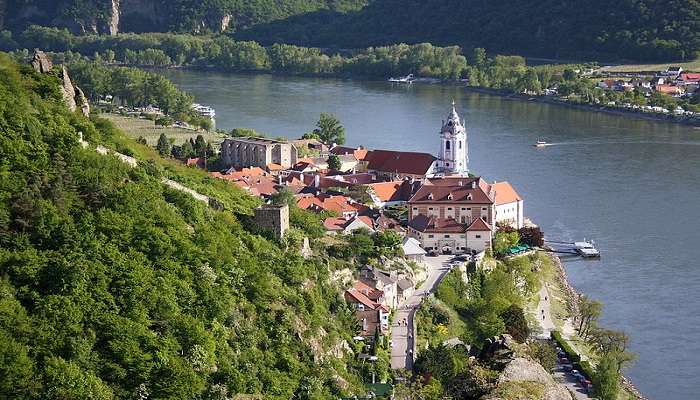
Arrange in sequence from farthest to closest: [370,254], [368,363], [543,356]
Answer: [370,254]
[543,356]
[368,363]

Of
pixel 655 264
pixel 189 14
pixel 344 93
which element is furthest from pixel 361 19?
pixel 655 264

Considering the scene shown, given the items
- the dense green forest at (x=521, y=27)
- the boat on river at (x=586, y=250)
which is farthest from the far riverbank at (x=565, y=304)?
the dense green forest at (x=521, y=27)

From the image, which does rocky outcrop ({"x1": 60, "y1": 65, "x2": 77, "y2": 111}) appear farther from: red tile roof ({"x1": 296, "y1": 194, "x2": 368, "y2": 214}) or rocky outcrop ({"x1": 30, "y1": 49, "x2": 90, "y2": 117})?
red tile roof ({"x1": 296, "y1": 194, "x2": 368, "y2": 214})

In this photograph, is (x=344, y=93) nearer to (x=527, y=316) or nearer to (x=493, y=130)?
(x=493, y=130)

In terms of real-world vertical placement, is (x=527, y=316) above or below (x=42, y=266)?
below

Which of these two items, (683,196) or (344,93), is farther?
(344,93)

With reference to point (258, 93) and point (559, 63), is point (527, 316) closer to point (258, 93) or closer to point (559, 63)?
point (258, 93)

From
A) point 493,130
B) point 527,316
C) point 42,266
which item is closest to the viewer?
point 42,266
